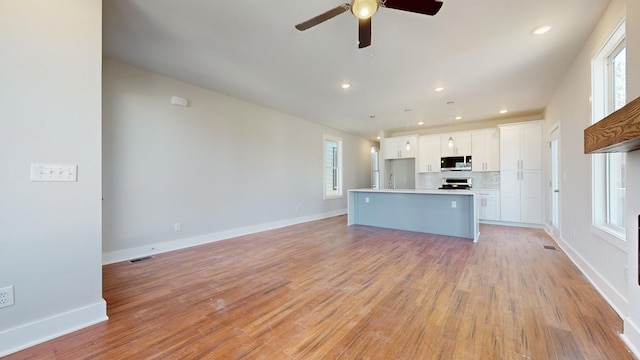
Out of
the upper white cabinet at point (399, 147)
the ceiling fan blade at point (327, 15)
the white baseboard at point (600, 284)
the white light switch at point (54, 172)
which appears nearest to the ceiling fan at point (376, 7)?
the ceiling fan blade at point (327, 15)

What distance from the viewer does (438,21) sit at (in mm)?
2475

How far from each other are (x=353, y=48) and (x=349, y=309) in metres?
2.88

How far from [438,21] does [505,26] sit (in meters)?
0.75

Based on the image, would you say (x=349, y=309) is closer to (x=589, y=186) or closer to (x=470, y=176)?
(x=589, y=186)

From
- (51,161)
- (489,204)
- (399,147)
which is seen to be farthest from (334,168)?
(51,161)

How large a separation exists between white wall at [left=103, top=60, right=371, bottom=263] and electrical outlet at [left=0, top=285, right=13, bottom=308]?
1.79 m

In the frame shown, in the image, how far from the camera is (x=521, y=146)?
5.79m

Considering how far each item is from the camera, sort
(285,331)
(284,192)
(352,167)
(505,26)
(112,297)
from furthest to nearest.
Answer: (352,167), (284,192), (505,26), (112,297), (285,331)

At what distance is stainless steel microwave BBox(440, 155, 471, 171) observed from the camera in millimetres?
6641

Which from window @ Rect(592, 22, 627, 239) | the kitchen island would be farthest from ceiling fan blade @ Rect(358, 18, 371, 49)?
the kitchen island

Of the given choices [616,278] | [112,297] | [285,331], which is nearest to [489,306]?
[616,278]

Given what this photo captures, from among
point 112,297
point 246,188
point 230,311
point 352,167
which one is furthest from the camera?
point 352,167

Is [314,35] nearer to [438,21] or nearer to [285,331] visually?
[438,21]

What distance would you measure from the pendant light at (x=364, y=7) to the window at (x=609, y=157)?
2.30 meters
